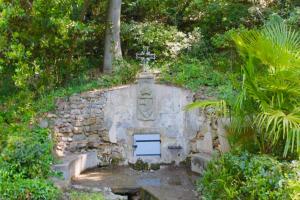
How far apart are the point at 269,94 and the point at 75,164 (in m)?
4.07

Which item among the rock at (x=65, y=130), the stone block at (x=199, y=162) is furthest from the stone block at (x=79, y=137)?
the stone block at (x=199, y=162)

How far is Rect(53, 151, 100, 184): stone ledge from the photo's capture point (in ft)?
24.2

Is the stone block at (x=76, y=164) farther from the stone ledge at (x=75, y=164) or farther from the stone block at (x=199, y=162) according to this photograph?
the stone block at (x=199, y=162)

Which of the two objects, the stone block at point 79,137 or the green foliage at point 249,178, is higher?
the stone block at point 79,137

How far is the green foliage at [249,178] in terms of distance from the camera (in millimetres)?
5016

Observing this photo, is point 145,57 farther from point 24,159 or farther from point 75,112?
point 24,159

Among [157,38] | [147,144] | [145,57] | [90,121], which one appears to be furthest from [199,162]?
[157,38]

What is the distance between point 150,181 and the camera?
26.5 feet

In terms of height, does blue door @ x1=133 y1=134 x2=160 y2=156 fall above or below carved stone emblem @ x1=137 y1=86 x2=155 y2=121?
below

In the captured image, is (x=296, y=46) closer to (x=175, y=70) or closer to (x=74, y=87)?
(x=175, y=70)

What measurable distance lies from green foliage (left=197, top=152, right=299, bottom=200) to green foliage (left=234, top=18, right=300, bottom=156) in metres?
0.28

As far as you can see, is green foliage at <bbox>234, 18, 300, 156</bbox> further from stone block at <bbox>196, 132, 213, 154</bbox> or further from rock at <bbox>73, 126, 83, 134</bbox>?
rock at <bbox>73, 126, 83, 134</bbox>

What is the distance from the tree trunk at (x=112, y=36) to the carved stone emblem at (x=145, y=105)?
1.65 metres

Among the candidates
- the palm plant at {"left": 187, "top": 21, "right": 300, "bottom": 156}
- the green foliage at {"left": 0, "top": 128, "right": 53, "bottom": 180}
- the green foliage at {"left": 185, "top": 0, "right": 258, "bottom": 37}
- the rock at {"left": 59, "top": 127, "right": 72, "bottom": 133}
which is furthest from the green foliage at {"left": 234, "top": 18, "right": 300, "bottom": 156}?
the green foliage at {"left": 185, "top": 0, "right": 258, "bottom": 37}
